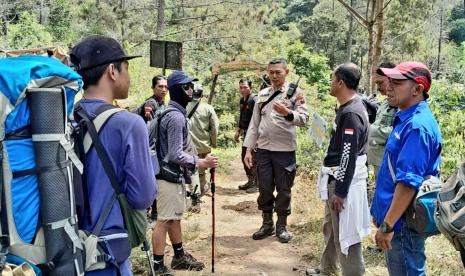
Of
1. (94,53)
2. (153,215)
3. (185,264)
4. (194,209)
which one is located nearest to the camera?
(94,53)

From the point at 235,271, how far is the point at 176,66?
463 centimetres

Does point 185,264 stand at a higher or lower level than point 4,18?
lower

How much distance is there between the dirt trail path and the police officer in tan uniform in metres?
0.26

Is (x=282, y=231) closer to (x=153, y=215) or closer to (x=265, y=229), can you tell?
(x=265, y=229)

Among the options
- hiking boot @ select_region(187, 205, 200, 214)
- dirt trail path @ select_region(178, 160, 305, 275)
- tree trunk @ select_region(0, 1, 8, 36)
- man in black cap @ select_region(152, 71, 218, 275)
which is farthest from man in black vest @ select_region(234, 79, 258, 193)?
tree trunk @ select_region(0, 1, 8, 36)

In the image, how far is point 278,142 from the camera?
5.34 m

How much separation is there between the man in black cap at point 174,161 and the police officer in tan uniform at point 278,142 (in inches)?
49.4

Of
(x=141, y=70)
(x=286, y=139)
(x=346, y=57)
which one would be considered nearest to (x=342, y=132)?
(x=286, y=139)

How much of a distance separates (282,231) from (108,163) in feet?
12.5

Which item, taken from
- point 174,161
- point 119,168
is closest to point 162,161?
point 174,161

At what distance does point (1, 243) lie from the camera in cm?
173

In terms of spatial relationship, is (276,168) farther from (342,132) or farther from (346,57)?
(346,57)

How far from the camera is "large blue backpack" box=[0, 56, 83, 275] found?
1.72m

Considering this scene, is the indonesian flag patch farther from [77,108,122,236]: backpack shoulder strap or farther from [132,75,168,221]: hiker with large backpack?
[132,75,168,221]: hiker with large backpack
